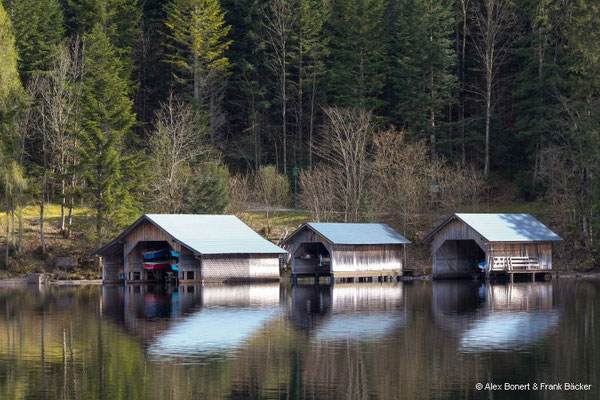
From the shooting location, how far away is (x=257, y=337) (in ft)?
99.0

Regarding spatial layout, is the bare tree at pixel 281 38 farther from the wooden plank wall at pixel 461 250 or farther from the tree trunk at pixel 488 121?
the wooden plank wall at pixel 461 250

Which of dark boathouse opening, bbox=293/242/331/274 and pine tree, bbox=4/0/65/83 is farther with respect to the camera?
pine tree, bbox=4/0/65/83

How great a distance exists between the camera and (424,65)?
77.4 metres

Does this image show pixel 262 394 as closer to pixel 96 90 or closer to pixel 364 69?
pixel 96 90

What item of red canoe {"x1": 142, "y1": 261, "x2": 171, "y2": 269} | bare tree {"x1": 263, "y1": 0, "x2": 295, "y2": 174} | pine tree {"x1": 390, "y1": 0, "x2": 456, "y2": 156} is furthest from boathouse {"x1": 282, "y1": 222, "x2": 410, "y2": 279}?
bare tree {"x1": 263, "y1": 0, "x2": 295, "y2": 174}

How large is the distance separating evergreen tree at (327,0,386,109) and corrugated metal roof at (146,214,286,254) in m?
24.6

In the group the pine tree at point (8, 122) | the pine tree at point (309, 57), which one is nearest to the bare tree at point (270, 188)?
the pine tree at point (309, 57)

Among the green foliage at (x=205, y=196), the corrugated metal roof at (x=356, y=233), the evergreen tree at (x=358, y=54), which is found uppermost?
the evergreen tree at (x=358, y=54)

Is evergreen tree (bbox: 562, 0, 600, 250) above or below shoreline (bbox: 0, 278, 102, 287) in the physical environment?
above

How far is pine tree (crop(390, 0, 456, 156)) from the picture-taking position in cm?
7675

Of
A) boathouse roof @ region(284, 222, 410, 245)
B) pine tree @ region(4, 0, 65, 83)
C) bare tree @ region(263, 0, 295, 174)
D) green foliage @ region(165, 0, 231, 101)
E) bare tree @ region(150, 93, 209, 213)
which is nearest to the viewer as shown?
boathouse roof @ region(284, 222, 410, 245)

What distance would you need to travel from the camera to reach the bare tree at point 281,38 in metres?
81.1

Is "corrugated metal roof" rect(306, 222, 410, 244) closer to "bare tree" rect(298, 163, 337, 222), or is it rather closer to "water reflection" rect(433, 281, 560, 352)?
"water reflection" rect(433, 281, 560, 352)

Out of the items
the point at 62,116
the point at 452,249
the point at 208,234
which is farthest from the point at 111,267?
the point at 452,249
